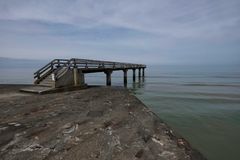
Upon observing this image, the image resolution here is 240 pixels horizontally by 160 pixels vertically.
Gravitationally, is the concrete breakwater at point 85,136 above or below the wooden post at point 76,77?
below

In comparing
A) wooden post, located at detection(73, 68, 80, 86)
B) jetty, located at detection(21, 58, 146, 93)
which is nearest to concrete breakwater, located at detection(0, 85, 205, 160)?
jetty, located at detection(21, 58, 146, 93)

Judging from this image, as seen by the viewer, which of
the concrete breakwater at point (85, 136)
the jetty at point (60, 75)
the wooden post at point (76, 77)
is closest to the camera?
the concrete breakwater at point (85, 136)

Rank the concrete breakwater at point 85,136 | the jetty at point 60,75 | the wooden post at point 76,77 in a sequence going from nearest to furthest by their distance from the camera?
the concrete breakwater at point 85,136 < the jetty at point 60,75 < the wooden post at point 76,77

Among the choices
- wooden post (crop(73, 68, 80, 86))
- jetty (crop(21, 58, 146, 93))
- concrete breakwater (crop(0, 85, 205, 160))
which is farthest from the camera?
wooden post (crop(73, 68, 80, 86))

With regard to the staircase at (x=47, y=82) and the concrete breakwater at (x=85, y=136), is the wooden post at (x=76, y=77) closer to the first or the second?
the staircase at (x=47, y=82)

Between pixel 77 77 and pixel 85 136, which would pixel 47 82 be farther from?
pixel 85 136

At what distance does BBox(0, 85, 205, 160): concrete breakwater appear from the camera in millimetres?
5133

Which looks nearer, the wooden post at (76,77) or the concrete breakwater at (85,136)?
the concrete breakwater at (85,136)

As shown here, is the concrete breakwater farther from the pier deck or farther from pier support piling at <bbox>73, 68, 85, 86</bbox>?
pier support piling at <bbox>73, 68, 85, 86</bbox>

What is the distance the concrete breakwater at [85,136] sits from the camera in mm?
5133

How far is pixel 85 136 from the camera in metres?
6.06

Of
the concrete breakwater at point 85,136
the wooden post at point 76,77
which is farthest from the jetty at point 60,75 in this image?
the concrete breakwater at point 85,136

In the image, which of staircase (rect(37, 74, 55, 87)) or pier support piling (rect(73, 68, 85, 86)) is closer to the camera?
A: staircase (rect(37, 74, 55, 87))

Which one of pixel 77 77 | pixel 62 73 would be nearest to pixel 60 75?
pixel 62 73
